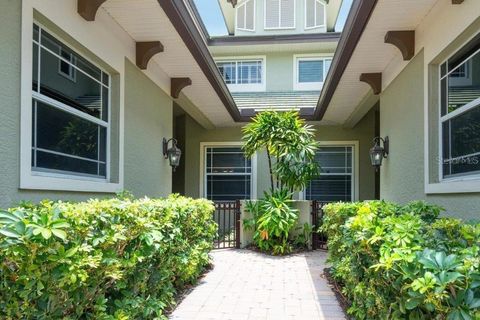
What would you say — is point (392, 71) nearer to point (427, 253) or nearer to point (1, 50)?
point (427, 253)

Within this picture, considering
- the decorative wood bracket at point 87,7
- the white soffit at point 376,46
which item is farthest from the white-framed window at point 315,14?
the decorative wood bracket at point 87,7

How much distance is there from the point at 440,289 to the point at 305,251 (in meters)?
6.74

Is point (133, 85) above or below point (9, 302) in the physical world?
above

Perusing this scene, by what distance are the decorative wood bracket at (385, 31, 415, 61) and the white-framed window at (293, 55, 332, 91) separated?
6.40m

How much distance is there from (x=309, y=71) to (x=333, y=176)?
3244mm

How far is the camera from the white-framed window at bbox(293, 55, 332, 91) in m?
11.5

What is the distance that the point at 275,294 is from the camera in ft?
16.2

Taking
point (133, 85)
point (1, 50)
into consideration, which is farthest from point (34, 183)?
point (133, 85)

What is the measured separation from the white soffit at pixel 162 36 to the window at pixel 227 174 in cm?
308

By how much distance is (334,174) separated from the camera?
10.8m

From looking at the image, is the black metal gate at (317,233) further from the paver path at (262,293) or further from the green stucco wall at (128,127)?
the green stucco wall at (128,127)

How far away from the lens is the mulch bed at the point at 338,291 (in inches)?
171

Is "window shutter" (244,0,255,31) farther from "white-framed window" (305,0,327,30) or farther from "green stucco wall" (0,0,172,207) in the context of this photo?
"green stucco wall" (0,0,172,207)

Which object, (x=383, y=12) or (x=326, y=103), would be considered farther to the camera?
(x=326, y=103)
